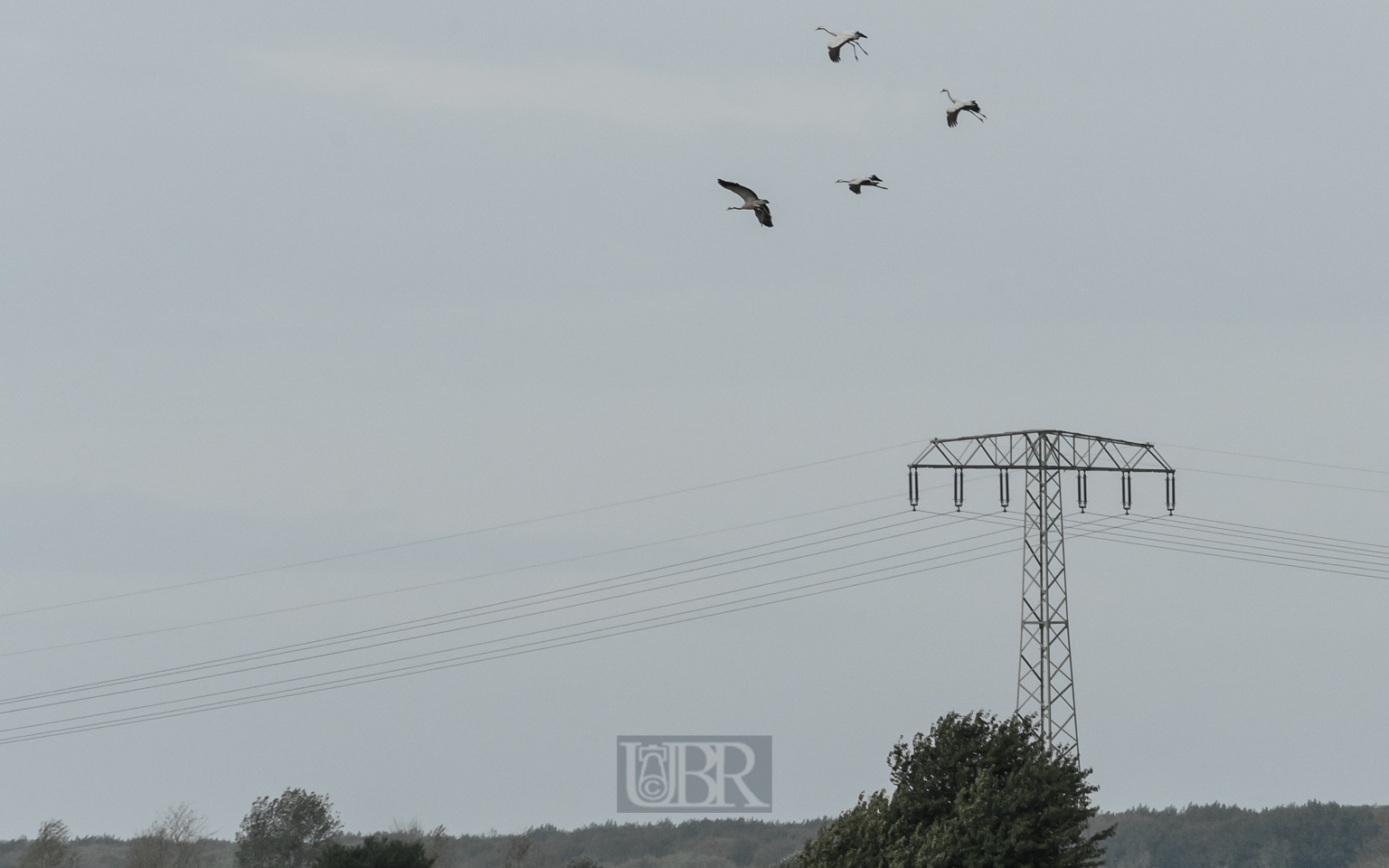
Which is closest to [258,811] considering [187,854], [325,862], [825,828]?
[187,854]

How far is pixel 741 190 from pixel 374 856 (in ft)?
198

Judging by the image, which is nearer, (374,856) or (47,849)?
(374,856)

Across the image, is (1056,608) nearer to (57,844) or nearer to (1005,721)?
(1005,721)

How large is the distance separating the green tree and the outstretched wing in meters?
59.8

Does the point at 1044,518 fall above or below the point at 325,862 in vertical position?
above

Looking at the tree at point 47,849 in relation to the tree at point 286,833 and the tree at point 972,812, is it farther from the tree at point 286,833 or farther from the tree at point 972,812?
the tree at point 972,812

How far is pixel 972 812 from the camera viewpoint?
55.3m

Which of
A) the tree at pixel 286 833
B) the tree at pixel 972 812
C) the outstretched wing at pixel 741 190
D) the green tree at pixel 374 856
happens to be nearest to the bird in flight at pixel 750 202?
the outstretched wing at pixel 741 190

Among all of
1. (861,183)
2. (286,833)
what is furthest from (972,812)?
(286,833)

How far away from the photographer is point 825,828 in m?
61.2

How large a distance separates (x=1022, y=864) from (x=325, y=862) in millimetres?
44599

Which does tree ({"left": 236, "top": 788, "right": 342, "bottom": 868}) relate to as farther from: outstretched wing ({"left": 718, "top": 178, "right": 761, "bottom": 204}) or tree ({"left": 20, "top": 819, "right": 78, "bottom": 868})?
outstretched wing ({"left": 718, "top": 178, "right": 761, "bottom": 204})

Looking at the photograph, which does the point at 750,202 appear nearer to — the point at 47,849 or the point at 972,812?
the point at 972,812

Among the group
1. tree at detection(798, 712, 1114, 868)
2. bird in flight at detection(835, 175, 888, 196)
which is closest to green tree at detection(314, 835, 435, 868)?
tree at detection(798, 712, 1114, 868)
